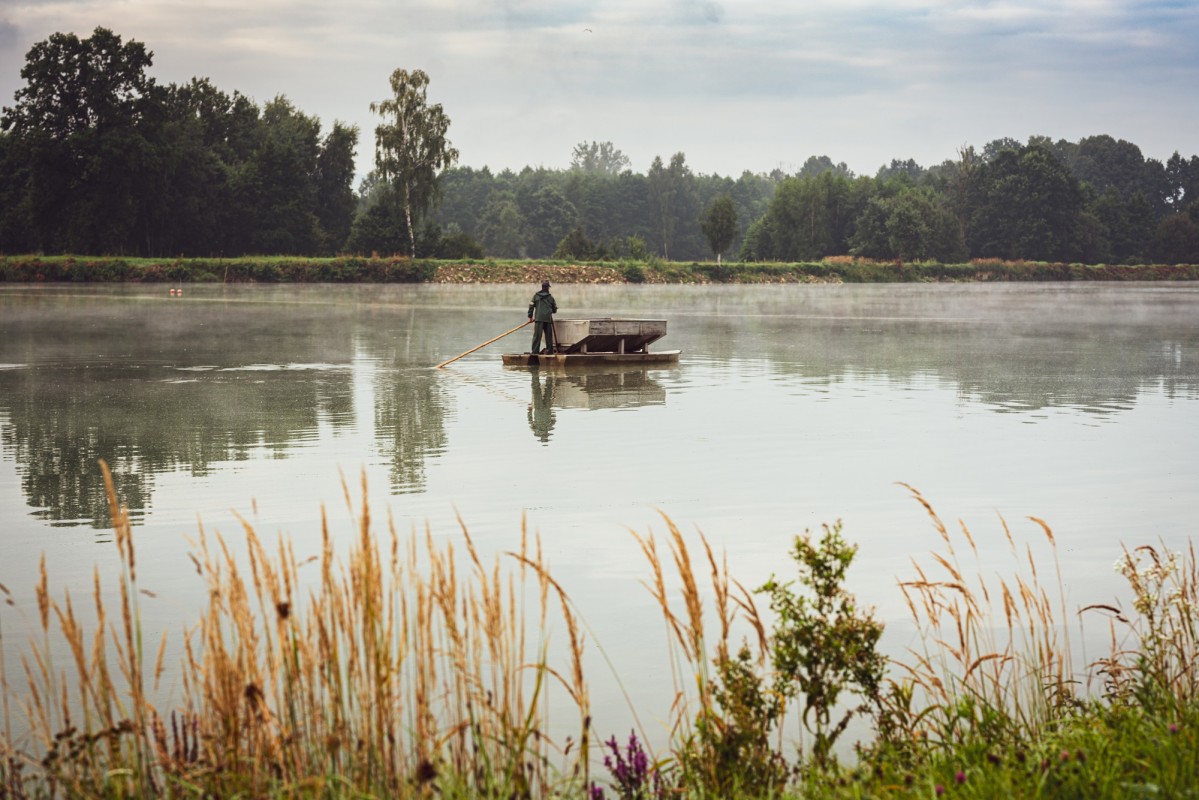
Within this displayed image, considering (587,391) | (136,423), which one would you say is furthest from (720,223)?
(136,423)

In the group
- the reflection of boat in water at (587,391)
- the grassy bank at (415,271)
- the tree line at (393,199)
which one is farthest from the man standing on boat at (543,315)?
the tree line at (393,199)

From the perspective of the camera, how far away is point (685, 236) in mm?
185375

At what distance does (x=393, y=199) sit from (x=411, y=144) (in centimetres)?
420

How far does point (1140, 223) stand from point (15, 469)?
150096 millimetres

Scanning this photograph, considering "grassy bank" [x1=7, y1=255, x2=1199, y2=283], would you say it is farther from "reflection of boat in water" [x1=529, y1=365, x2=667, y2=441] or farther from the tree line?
"reflection of boat in water" [x1=529, y1=365, x2=667, y2=441]

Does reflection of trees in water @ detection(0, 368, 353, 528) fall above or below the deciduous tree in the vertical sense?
below

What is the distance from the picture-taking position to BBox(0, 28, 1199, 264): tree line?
91.7 m

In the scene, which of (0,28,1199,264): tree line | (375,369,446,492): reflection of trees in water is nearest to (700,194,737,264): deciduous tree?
(0,28,1199,264): tree line

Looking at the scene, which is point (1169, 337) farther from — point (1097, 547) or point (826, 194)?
point (826, 194)

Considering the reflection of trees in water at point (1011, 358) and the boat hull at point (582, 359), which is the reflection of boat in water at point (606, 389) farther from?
the reflection of trees in water at point (1011, 358)

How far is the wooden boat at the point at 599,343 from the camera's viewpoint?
25.5m

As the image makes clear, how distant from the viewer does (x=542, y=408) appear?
18734mm

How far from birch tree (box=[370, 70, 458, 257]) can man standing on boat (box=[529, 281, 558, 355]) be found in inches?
2710

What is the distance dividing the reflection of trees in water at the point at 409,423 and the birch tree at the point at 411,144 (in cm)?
7232
